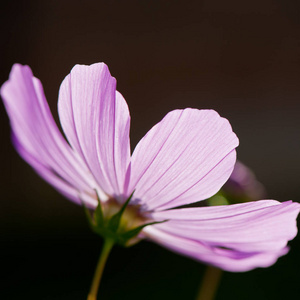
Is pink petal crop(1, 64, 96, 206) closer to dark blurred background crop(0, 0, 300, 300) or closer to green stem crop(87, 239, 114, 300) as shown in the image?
green stem crop(87, 239, 114, 300)

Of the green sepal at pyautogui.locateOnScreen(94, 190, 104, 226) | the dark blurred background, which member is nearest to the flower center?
the green sepal at pyautogui.locateOnScreen(94, 190, 104, 226)

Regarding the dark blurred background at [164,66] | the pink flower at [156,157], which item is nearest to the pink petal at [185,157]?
the pink flower at [156,157]

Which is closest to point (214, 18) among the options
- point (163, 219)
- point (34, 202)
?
point (34, 202)

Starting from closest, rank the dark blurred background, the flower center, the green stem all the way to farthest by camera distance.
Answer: the green stem < the flower center < the dark blurred background

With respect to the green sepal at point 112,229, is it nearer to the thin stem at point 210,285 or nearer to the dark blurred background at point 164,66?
the thin stem at point 210,285

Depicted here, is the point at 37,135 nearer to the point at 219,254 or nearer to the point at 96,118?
the point at 96,118

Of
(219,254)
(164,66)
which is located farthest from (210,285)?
(164,66)

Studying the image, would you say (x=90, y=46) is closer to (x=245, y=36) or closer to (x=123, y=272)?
(x=245, y=36)
